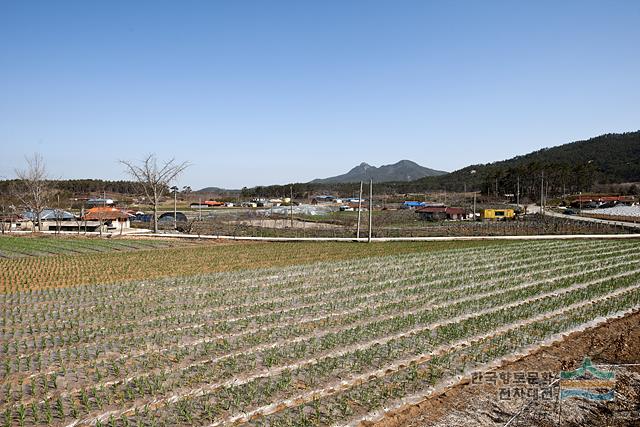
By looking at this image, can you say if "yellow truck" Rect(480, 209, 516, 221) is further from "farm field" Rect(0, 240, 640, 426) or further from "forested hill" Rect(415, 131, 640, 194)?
"farm field" Rect(0, 240, 640, 426)

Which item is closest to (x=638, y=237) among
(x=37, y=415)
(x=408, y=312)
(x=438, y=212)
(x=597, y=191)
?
(x=438, y=212)

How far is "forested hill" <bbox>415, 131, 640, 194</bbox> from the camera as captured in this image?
326ft

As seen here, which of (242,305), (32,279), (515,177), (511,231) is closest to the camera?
(242,305)

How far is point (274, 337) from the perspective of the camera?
10750 mm

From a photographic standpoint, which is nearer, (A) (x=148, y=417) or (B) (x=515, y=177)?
(A) (x=148, y=417)

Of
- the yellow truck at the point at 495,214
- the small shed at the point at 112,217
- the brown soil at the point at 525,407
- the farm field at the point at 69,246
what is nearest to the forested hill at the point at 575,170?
the yellow truck at the point at 495,214

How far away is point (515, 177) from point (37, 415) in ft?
344

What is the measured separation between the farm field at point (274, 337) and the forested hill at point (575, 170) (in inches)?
3161

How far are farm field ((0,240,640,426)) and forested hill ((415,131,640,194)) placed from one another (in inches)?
3161

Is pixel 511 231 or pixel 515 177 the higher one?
pixel 515 177

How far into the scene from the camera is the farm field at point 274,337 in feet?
24.0

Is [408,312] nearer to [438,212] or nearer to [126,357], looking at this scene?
[126,357]

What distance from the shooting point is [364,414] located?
277 inches

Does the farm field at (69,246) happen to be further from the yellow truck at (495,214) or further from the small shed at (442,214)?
the yellow truck at (495,214)
